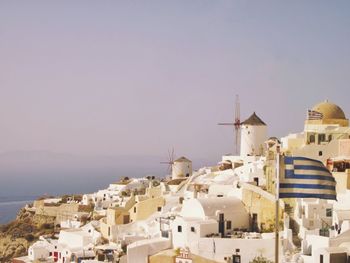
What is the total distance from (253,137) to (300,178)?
91.3ft

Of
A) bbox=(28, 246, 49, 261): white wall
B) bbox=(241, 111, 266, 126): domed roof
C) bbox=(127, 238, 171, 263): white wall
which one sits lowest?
bbox=(28, 246, 49, 261): white wall

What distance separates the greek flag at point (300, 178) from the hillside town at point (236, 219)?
0.62m

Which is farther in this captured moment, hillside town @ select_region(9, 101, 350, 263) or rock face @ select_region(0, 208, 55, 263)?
rock face @ select_region(0, 208, 55, 263)

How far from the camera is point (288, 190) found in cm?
1234

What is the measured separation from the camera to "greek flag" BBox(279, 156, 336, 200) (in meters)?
12.3

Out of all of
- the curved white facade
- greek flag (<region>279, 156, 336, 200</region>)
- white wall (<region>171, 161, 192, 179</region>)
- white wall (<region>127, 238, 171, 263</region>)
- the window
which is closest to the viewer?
greek flag (<region>279, 156, 336, 200</region>)

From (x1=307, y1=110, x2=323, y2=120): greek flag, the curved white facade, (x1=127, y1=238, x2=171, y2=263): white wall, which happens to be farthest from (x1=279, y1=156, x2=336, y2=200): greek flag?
the curved white facade

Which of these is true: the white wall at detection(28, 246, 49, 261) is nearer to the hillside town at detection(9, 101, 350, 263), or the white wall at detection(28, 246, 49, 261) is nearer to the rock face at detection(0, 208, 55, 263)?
the hillside town at detection(9, 101, 350, 263)

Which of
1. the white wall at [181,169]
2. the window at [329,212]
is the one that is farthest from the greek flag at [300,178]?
the white wall at [181,169]

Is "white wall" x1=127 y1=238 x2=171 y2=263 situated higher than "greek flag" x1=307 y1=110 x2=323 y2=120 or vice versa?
"greek flag" x1=307 y1=110 x2=323 y2=120

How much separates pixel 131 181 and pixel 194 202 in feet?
76.0

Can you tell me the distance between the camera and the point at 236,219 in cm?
2519

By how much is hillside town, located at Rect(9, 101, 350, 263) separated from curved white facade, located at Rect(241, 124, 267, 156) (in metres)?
0.07

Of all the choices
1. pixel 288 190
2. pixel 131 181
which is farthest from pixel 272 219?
pixel 131 181
